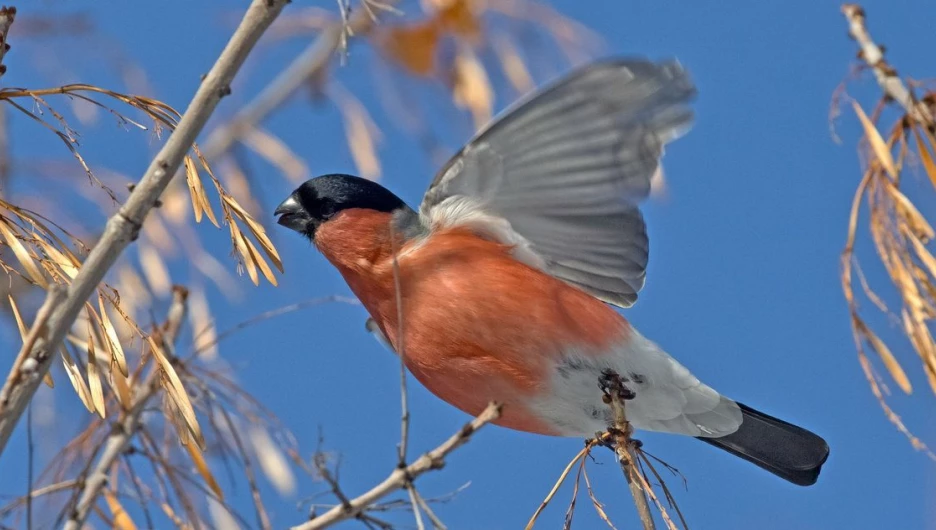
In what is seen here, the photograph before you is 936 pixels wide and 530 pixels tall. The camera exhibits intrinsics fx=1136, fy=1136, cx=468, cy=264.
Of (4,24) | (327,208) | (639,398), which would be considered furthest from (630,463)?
(327,208)

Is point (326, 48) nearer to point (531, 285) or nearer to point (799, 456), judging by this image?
point (531, 285)

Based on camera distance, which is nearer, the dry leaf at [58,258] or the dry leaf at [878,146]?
the dry leaf at [58,258]

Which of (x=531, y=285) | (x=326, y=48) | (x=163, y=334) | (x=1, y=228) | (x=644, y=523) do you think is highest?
(x=326, y=48)

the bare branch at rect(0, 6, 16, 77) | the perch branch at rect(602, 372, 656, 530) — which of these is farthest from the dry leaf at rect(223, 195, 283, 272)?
the perch branch at rect(602, 372, 656, 530)

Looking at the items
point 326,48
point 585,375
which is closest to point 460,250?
point 585,375

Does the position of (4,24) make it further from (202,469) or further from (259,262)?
(202,469)

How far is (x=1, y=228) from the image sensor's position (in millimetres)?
1425

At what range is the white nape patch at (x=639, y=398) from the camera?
8.11 feet

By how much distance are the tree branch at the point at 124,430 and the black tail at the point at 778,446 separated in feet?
5.02

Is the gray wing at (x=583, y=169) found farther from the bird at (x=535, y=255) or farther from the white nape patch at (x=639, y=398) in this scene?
the white nape patch at (x=639, y=398)

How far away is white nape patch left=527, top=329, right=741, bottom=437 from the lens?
2.47 m

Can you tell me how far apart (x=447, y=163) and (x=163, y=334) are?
2.37 ft

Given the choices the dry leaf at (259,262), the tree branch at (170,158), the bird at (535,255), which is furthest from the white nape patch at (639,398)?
the tree branch at (170,158)

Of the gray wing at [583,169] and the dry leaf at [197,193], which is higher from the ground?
the gray wing at [583,169]
